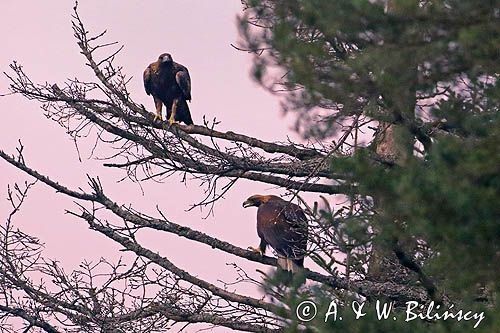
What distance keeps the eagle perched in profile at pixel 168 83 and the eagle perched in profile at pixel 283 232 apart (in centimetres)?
187

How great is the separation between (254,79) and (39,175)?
2698 millimetres

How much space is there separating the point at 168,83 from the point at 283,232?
2913 mm

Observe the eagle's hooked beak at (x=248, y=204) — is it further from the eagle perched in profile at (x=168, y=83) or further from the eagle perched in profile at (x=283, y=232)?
the eagle perched in profile at (x=168, y=83)

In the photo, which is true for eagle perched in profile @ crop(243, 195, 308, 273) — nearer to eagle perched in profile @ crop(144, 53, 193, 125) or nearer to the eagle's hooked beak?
the eagle's hooked beak

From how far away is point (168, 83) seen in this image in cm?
1127

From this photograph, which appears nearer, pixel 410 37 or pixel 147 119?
pixel 410 37

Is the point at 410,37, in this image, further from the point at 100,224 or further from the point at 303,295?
the point at 100,224

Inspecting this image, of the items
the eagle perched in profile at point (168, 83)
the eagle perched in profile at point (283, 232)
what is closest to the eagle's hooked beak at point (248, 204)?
the eagle perched in profile at point (283, 232)

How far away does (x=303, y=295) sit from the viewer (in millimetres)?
5141

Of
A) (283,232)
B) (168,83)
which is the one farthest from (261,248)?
(168,83)

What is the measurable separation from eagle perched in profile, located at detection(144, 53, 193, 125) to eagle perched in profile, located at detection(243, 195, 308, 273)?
6.12ft

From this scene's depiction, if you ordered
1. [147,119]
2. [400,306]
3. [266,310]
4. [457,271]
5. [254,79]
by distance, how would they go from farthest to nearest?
[147,119] → [266,310] → [400,306] → [254,79] → [457,271]

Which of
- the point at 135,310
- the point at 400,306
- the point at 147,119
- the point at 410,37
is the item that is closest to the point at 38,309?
the point at 135,310

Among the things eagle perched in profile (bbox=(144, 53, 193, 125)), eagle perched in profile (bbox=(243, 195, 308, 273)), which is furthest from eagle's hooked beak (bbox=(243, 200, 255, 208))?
eagle perched in profile (bbox=(144, 53, 193, 125))
